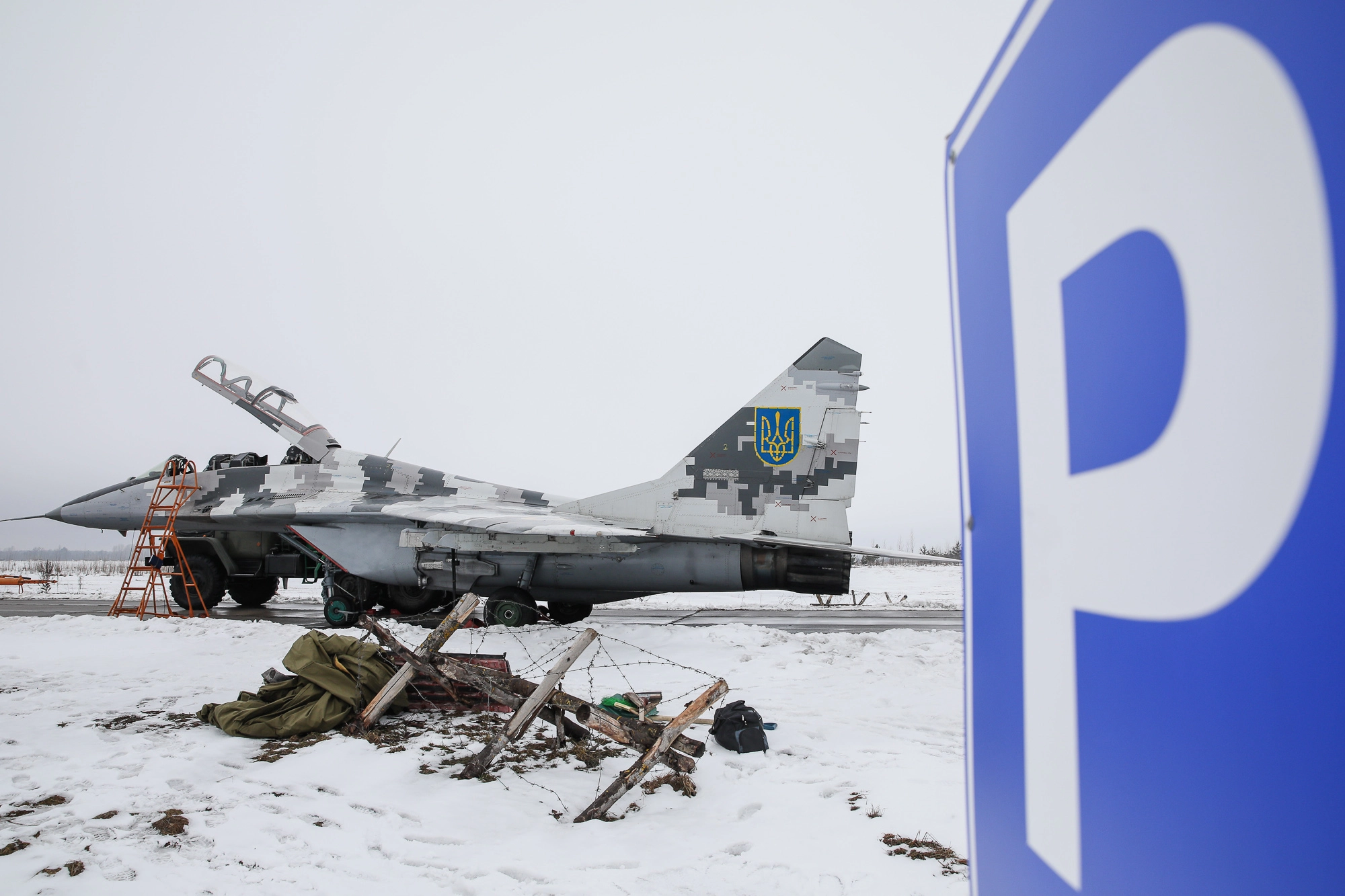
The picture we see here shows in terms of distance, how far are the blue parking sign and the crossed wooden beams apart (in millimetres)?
3663

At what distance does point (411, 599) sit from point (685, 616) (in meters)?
5.76

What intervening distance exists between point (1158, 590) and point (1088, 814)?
276 millimetres

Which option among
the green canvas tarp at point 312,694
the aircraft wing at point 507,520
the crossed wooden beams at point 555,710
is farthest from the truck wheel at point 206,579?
the crossed wooden beams at point 555,710

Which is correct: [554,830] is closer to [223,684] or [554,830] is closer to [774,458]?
[223,684]

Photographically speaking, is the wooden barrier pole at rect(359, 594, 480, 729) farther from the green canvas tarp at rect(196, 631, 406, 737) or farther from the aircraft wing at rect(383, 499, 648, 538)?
the aircraft wing at rect(383, 499, 648, 538)

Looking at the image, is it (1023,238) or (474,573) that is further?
(474,573)

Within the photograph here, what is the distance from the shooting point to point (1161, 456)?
0.63m

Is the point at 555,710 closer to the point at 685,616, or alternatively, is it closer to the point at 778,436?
the point at 778,436

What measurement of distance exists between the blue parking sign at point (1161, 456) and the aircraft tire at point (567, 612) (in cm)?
1149

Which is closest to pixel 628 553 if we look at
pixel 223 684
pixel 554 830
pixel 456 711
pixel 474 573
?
pixel 474 573

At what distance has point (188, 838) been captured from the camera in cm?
363

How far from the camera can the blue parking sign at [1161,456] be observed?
1.62 ft

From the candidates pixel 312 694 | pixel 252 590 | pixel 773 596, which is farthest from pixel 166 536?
pixel 773 596

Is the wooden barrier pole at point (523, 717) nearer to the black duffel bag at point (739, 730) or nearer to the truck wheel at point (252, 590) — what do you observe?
the black duffel bag at point (739, 730)
